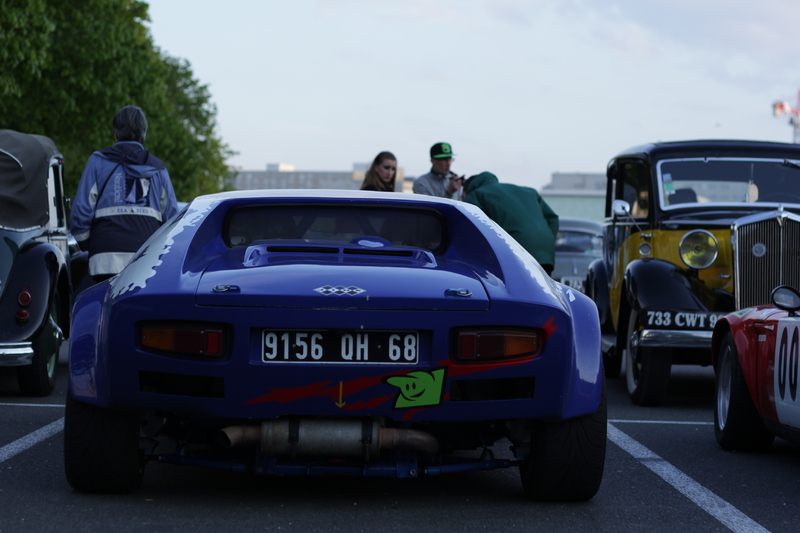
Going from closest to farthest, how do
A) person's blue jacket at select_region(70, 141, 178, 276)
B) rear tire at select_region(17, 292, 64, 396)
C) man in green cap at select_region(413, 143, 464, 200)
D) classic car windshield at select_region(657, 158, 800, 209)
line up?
person's blue jacket at select_region(70, 141, 178, 276) → rear tire at select_region(17, 292, 64, 396) → classic car windshield at select_region(657, 158, 800, 209) → man in green cap at select_region(413, 143, 464, 200)

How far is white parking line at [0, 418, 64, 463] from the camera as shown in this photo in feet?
19.4

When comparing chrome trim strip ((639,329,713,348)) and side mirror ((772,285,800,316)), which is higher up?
side mirror ((772,285,800,316))

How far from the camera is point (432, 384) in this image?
427 cm

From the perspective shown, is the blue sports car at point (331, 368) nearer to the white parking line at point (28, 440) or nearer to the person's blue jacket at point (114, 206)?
the white parking line at point (28, 440)

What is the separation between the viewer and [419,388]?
4.27m

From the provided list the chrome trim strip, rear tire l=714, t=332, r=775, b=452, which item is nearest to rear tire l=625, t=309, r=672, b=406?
the chrome trim strip

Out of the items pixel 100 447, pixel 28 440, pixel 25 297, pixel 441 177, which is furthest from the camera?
pixel 441 177

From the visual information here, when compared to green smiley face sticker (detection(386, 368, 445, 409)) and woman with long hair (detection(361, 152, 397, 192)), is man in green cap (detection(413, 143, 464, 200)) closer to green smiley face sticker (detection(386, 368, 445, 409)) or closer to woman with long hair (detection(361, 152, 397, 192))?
woman with long hair (detection(361, 152, 397, 192))

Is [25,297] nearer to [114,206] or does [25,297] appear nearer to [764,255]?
[114,206]

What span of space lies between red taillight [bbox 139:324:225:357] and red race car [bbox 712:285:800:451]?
9.51 ft

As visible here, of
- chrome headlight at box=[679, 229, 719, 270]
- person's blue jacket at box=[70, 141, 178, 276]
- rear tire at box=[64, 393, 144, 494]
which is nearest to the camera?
rear tire at box=[64, 393, 144, 494]

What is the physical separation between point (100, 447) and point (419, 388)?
1296 millimetres

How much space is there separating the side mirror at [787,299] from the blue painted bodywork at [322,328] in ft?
5.30

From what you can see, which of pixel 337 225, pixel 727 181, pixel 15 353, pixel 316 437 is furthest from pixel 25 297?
pixel 727 181
